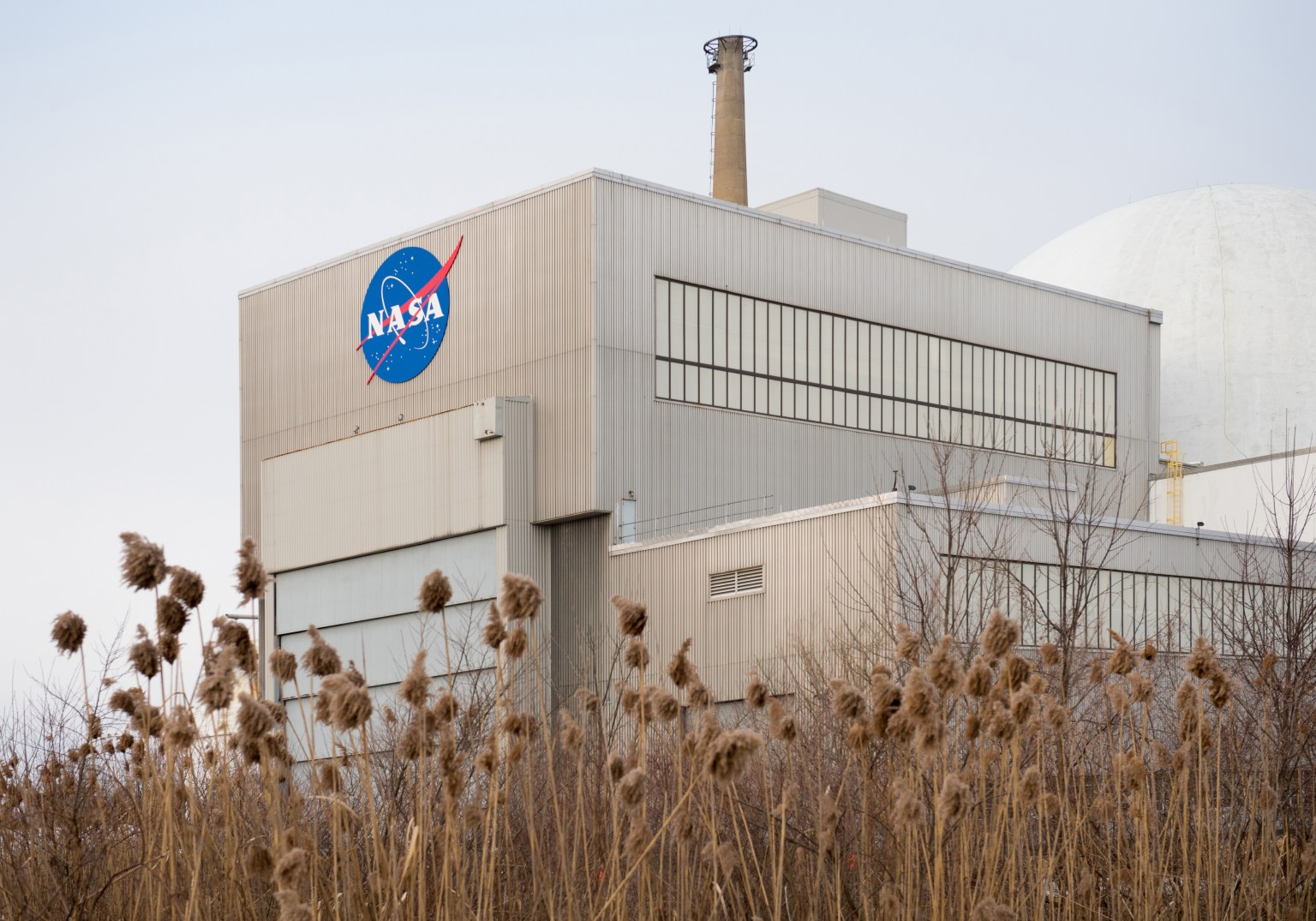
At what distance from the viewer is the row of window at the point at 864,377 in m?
45.3

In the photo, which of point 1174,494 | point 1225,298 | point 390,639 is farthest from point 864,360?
point 1225,298

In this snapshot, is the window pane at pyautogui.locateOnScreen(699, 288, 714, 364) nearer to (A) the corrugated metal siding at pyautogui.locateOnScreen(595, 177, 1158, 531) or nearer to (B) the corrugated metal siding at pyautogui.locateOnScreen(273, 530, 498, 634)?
(A) the corrugated metal siding at pyautogui.locateOnScreen(595, 177, 1158, 531)

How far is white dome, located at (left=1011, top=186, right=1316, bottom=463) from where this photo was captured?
71688 millimetres

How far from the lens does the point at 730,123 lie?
5894 cm

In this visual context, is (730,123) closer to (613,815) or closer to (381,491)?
(381,491)

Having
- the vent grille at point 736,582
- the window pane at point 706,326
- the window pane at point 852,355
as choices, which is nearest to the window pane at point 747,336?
the window pane at point 706,326

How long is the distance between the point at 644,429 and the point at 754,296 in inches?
210

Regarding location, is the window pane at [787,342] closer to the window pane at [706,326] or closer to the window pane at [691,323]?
the window pane at [706,326]

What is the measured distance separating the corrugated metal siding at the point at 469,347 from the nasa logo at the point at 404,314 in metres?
0.31

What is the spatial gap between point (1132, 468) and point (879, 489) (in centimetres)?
1131

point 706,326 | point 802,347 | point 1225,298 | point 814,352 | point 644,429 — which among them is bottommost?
point 644,429

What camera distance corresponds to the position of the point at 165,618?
5.98 meters

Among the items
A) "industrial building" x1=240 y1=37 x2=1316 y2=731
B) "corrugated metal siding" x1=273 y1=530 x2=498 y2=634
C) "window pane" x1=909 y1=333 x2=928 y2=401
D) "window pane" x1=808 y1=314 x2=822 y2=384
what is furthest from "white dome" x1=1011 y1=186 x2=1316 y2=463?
"corrugated metal siding" x1=273 y1=530 x2=498 y2=634

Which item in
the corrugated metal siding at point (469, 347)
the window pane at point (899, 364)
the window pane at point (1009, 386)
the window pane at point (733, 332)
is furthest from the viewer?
the window pane at point (1009, 386)
